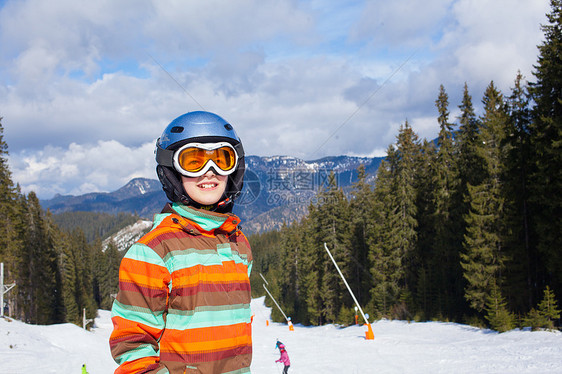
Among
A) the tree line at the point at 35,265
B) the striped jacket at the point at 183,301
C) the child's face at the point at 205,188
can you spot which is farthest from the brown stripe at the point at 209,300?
the tree line at the point at 35,265

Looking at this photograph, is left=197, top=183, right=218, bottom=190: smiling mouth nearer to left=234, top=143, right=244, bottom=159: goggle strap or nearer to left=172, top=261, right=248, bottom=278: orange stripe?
left=234, top=143, right=244, bottom=159: goggle strap

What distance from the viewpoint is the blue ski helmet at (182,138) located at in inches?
117

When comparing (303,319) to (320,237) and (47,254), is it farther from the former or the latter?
(47,254)

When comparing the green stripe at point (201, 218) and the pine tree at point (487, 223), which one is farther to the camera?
the pine tree at point (487, 223)

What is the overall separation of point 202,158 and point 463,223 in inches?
1335

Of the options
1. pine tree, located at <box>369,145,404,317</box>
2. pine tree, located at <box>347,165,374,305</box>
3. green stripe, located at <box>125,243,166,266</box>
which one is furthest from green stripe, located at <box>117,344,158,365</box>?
pine tree, located at <box>347,165,374,305</box>

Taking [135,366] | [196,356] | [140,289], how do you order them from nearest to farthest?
[135,366]
[140,289]
[196,356]

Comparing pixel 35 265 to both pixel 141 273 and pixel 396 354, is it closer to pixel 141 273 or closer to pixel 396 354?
pixel 396 354

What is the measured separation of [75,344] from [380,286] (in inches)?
1141

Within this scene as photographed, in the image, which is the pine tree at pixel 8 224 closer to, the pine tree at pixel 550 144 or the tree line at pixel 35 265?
the tree line at pixel 35 265

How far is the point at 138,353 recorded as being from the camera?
2.30m

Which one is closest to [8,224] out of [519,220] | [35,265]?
[35,265]

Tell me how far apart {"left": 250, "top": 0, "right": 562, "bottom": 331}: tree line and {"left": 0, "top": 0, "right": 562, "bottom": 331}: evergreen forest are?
0.10 meters

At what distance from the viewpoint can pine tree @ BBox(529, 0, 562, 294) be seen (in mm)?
19875
